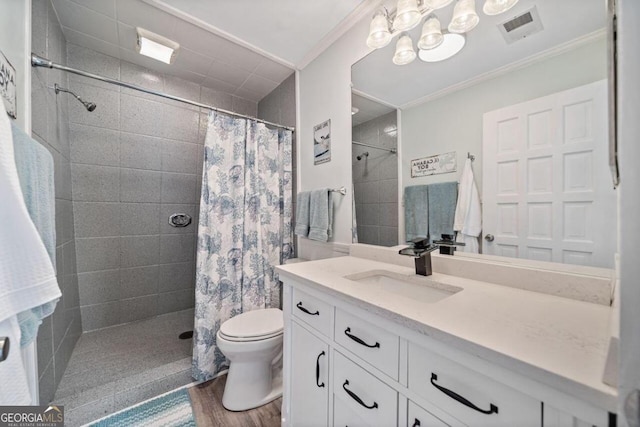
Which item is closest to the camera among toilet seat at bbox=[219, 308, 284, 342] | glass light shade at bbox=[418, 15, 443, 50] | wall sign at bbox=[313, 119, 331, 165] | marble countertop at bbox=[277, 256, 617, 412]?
marble countertop at bbox=[277, 256, 617, 412]

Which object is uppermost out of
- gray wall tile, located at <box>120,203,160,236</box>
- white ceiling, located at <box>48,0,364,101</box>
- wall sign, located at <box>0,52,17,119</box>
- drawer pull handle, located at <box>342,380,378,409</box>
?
white ceiling, located at <box>48,0,364,101</box>

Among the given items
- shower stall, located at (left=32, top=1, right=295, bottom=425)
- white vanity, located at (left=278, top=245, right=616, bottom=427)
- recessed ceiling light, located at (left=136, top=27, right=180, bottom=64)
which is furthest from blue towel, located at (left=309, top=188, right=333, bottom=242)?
recessed ceiling light, located at (left=136, top=27, right=180, bottom=64)

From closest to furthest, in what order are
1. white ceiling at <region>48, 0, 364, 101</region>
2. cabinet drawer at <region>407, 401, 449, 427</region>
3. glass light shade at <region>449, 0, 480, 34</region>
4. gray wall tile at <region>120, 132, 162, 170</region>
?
cabinet drawer at <region>407, 401, 449, 427</region> → glass light shade at <region>449, 0, 480, 34</region> → white ceiling at <region>48, 0, 364, 101</region> → gray wall tile at <region>120, 132, 162, 170</region>

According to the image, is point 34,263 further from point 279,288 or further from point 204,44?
point 204,44

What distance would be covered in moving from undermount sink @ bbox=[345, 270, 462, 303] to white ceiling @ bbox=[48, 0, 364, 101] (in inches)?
60.8

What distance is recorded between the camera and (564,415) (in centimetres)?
40

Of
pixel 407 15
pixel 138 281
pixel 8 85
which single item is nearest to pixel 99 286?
pixel 138 281

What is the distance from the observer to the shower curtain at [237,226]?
5.13 ft

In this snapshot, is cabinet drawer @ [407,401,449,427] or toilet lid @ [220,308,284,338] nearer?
cabinet drawer @ [407,401,449,427]

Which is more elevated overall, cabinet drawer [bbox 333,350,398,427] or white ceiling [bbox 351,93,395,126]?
white ceiling [bbox 351,93,395,126]

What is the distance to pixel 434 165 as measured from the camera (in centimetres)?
112

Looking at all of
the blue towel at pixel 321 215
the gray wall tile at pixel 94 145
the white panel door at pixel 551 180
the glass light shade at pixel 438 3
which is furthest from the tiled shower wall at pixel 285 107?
the white panel door at pixel 551 180

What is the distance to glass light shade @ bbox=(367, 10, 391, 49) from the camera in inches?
49.1

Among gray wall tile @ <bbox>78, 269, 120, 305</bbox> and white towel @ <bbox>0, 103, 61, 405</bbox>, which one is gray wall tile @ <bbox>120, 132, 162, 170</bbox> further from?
white towel @ <bbox>0, 103, 61, 405</bbox>
